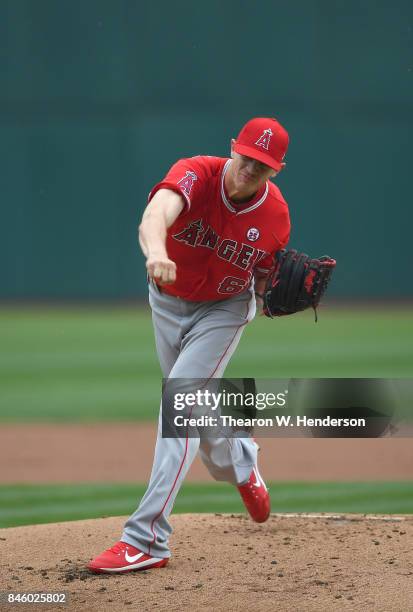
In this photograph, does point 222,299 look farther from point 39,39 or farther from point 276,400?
point 39,39

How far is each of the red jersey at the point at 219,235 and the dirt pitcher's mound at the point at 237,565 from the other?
100 centimetres

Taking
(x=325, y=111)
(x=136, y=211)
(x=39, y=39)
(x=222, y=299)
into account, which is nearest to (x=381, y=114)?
(x=325, y=111)

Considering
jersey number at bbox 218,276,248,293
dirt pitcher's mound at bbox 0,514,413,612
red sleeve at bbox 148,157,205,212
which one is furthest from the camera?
jersey number at bbox 218,276,248,293

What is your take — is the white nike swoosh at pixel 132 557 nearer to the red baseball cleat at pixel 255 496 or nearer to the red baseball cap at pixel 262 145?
the red baseball cleat at pixel 255 496

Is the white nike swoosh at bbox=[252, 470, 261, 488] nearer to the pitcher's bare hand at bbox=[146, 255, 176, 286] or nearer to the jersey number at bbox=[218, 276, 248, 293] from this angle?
the jersey number at bbox=[218, 276, 248, 293]

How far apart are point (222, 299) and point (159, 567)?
1.00m

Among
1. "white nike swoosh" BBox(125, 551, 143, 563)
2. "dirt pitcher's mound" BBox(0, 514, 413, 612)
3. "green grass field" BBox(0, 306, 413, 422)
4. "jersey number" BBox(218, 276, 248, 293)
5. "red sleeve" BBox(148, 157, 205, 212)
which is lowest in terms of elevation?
"green grass field" BBox(0, 306, 413, 422)

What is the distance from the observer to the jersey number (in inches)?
145

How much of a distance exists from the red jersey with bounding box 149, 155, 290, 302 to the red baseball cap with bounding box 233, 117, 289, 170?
191 millimetres

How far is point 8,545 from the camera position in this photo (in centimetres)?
399

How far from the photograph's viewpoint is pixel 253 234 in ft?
11.9
